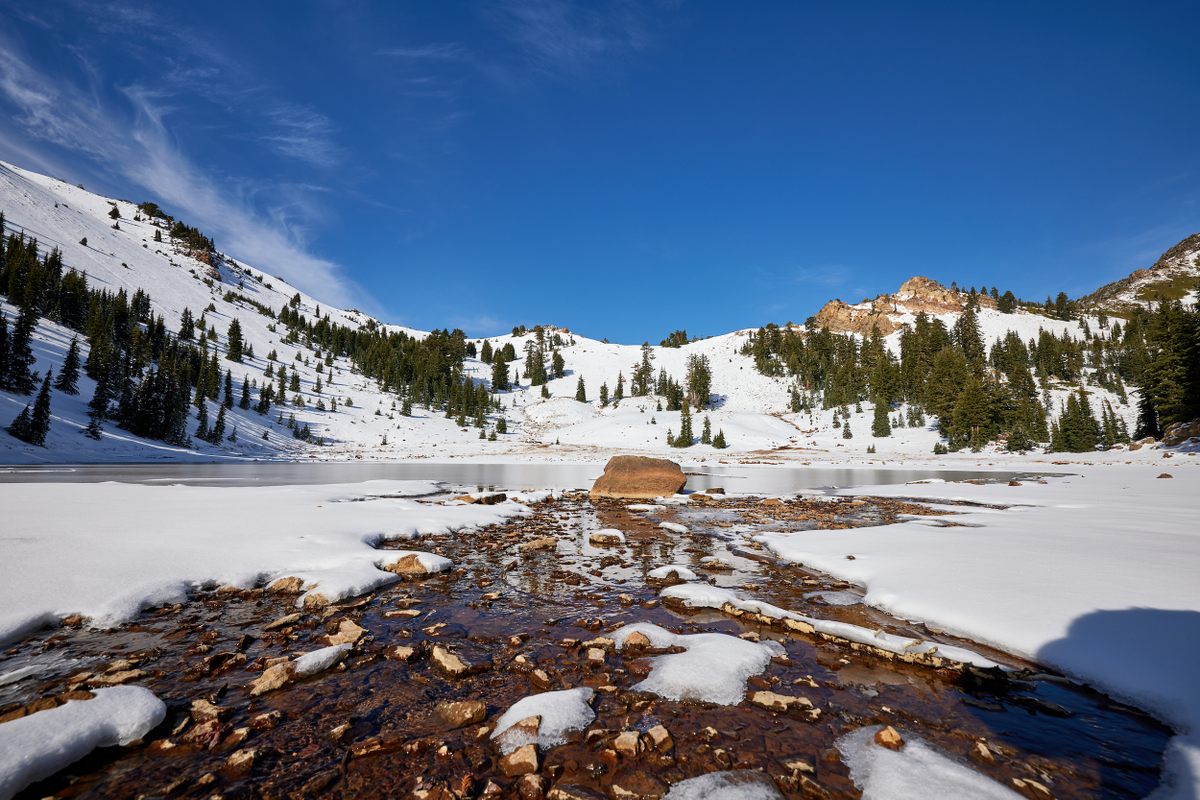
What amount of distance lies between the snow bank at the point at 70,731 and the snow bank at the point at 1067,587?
8.42 m

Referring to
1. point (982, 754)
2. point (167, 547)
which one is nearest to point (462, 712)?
point (982, 754)

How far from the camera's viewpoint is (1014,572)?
832cm

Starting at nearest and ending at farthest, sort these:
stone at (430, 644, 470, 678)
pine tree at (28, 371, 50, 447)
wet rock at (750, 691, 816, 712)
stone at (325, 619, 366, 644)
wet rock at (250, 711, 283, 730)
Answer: wet rock at (250, 711, 283, 730), wet rock at (750, 691, 816, 712), stone at (430, 644, 470, 678), stone at (325, 619, 366, 644), pine tree at (28, 371, 50, 447)

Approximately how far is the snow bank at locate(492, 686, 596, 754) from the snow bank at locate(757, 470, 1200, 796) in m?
4.69

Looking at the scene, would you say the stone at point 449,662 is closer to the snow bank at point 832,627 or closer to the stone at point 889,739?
the snow bank at point 832,627

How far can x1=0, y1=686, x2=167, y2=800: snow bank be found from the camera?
3389mm

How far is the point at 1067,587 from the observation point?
289 inches

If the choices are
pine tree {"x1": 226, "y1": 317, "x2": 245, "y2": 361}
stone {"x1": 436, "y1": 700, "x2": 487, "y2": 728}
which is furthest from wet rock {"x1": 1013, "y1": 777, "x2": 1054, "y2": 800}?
pine tree {"x1": 226, "y1": 317, "x2": 245, "y2": 361}

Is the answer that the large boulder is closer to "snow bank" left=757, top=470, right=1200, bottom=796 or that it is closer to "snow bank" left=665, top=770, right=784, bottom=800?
"snow bank" left=757, top=470, right=1200, bottom=796

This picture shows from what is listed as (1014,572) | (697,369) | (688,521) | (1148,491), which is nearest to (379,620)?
(1014,572)

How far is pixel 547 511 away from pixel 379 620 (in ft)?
40.8

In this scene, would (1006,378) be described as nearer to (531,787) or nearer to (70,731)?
(531,787)

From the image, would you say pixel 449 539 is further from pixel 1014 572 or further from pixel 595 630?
pixel 1014 572

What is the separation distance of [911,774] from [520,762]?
3151 millimetres
